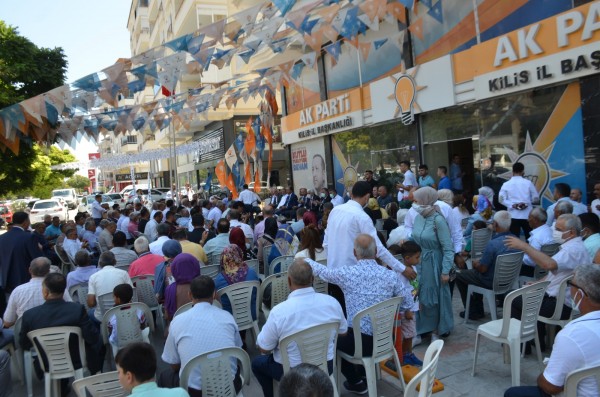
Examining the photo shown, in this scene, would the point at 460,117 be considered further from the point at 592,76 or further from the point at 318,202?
the point at 318,202

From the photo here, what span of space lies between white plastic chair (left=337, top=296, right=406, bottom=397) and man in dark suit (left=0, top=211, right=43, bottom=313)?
5.51m

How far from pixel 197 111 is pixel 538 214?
10567mm

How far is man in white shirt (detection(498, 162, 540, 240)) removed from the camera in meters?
7.84

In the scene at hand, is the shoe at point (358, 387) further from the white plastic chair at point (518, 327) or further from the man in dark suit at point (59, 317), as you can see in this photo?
the man in dark suit at point (59, 317)

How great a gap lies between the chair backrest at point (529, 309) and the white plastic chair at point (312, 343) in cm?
157

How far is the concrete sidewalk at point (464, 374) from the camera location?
3979 millimetres

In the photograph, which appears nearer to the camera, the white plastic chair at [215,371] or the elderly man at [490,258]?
the white plastic chair at [215,371]

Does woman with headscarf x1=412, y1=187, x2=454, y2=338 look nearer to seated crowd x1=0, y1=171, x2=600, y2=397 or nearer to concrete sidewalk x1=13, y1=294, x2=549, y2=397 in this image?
seated crowd x1=0, y1=171, x2=600, y2=397

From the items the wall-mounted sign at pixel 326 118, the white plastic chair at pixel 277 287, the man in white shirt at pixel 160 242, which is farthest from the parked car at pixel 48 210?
the white plastic chair at pixel 277 287

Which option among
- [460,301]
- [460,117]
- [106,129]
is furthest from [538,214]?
[106,129]

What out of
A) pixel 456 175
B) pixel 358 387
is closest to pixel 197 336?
pixel 358 387

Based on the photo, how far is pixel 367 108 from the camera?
1413cm

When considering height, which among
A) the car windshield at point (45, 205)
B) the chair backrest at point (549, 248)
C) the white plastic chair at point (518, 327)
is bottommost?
the white plastic chair at point (518, 327)

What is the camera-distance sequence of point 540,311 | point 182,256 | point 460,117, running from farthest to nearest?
1. point 460,117
2. point 182,256
3. point 540,311
